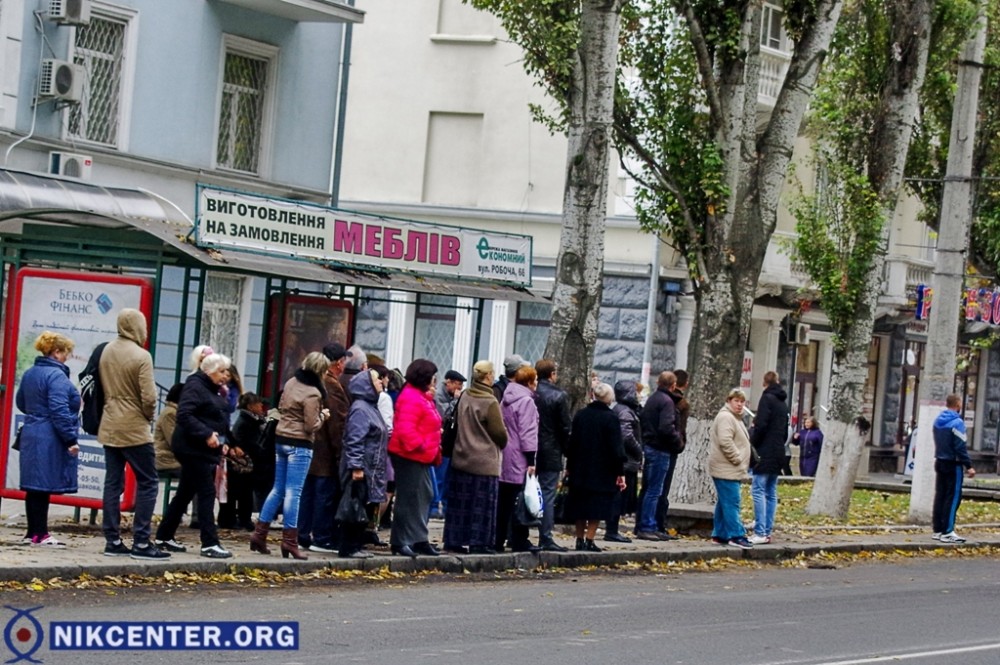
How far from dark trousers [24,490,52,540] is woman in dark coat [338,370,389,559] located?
8.01ft

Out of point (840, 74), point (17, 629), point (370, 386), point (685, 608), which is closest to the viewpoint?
point (17, 629)

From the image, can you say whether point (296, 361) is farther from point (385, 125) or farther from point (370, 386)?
point (385, 125)

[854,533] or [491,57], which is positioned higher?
[491,57]

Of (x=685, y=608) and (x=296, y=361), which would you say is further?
(x=296, y=361)

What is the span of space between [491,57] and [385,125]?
275cm

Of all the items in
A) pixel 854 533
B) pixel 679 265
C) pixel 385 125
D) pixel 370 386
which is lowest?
pixel 854 533

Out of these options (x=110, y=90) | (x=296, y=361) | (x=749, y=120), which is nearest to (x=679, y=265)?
(x=749, y=120)

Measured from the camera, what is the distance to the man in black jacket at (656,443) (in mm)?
19000

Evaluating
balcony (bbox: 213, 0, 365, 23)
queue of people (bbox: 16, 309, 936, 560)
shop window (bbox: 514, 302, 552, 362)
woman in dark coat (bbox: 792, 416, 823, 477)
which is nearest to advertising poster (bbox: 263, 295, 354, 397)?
queue of people (bbox: 16, 309, 936, 560)

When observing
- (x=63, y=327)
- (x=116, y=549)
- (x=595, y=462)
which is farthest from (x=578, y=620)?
(x=63, y=327)

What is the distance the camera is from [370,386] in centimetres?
1520

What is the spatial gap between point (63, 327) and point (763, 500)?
791 cm
